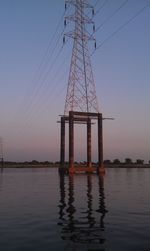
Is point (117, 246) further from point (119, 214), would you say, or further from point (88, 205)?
point (88, 205)

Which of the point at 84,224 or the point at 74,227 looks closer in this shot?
the point at 74,227

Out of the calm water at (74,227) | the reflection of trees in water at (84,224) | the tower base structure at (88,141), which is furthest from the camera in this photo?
the tower base structure at (88,141)

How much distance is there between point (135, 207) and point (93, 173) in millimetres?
64323

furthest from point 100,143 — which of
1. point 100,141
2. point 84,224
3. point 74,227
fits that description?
point 74,227

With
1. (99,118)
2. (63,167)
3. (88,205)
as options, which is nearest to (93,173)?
(63,167)

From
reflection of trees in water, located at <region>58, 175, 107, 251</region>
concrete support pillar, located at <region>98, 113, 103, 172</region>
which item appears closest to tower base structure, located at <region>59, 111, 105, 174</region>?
concrete support pillar, located at <region>98, 113, 103, 172</region>

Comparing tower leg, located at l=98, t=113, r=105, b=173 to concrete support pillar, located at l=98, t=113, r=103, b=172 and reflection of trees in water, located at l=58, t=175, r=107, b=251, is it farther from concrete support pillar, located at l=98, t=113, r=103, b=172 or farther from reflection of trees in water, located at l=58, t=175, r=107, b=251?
reflection of trees in water, located at l=58, t=175, r=107, b=251

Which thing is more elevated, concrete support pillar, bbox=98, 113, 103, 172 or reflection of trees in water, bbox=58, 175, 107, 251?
concrete support pillar, bbox=98, 113, 103, 172

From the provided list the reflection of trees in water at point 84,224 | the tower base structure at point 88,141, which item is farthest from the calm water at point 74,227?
the tower base structure at point 88,141

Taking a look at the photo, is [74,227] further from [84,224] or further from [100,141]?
[100,141]

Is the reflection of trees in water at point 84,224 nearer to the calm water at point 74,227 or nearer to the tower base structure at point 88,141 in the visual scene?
the calm water at point 74,227

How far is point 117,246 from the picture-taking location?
1163cm

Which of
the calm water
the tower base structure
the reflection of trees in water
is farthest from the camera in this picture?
the tower base structure

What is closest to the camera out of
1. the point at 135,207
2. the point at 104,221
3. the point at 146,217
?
the point at 104,221
